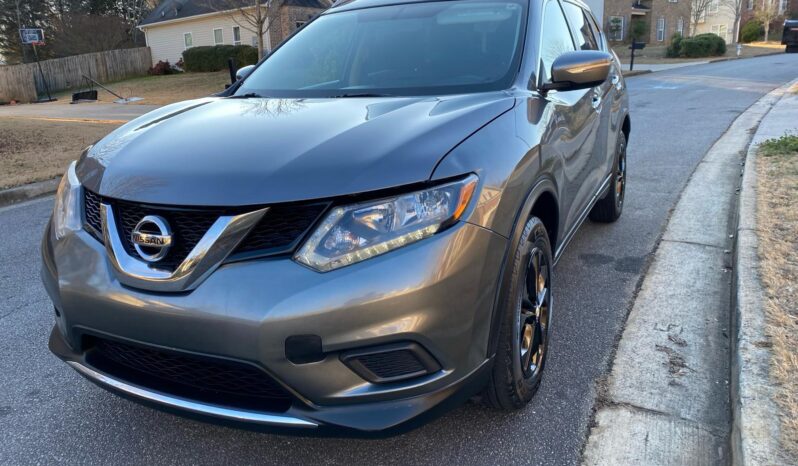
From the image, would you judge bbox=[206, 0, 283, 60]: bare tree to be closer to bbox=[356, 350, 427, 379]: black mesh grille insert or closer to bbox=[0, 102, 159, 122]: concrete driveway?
bbox=[0, 102, 159, 122]: concrete driveway

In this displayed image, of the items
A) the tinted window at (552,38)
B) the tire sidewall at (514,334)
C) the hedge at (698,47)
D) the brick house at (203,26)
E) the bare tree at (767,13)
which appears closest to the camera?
the tire sidewall at (514,334)

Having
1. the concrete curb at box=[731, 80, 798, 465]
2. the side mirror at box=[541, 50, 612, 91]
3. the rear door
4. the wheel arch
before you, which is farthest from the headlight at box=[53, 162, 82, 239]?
the concrete curb at box=[731, 80, 798, 465]

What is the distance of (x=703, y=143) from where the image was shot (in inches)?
335

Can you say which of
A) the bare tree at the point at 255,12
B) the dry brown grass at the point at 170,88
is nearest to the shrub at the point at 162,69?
the dry brown grass at the point at 170,88

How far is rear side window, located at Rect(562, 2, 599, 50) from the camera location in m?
4.03

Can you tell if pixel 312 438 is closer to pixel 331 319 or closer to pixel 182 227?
pixel 331 319

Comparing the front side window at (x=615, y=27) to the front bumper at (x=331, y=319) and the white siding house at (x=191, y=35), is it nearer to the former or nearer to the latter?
the white siding house at (x=191, y=35)

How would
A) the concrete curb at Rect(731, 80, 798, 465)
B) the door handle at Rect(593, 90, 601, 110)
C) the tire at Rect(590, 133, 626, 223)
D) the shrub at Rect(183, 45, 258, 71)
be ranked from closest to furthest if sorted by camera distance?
the concrete curb at Rect(731, 80, 798, 465) → the door handle at Rect(593, 90, 601, 110) → the tire at Rect(590, 133, 626, 223) → the shrub at Rect(183, 45, 258, 71)

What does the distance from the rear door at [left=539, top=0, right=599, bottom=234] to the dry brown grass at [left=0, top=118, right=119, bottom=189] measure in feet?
20.0

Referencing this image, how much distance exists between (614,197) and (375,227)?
Answer: 3.54 metres

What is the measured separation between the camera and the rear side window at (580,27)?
159 inches

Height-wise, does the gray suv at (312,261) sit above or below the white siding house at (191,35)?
below

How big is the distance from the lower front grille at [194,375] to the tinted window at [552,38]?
6.47 ft

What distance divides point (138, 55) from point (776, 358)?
3913cm
